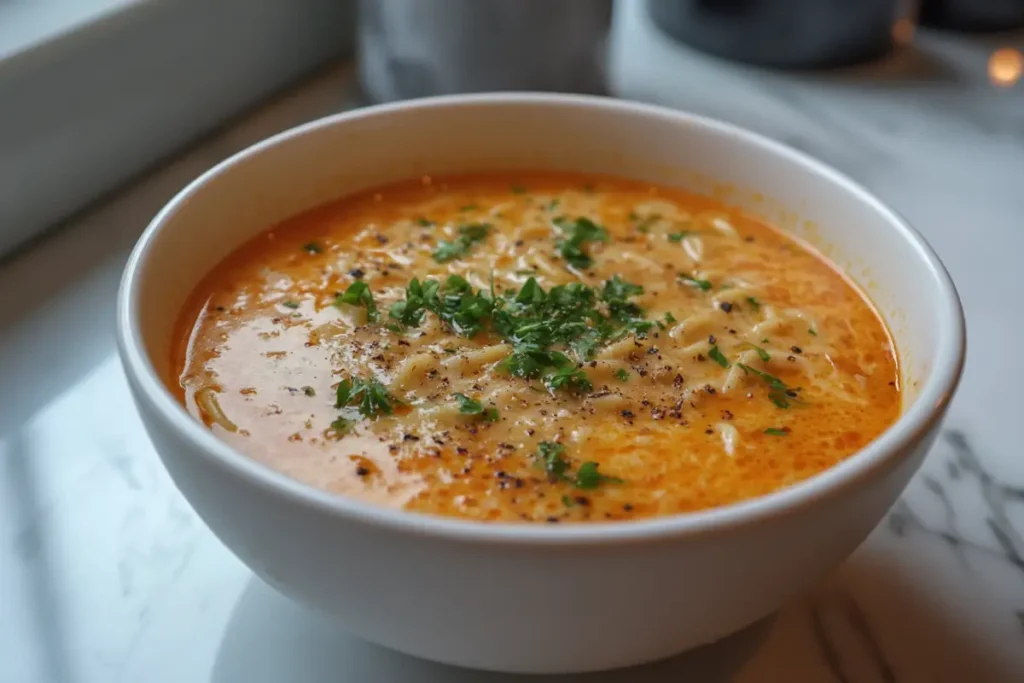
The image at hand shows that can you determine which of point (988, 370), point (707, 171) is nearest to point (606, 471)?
point (707, 171)

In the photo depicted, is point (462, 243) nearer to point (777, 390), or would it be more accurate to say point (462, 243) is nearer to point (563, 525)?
point (777, 390)

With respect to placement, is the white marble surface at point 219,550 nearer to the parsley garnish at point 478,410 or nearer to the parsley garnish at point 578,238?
the parsley garnish at point 478,410

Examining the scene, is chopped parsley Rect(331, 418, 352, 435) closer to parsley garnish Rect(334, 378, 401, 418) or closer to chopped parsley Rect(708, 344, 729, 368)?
parsley garnish Rect(334, 378, 401, 418)

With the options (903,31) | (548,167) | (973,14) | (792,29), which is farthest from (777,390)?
(973,14)

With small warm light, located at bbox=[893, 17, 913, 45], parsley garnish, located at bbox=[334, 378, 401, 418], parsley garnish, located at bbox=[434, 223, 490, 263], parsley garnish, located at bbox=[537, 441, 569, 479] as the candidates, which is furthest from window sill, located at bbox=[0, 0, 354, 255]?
small warm light, located at bbox=[893, 17, 913, 45]

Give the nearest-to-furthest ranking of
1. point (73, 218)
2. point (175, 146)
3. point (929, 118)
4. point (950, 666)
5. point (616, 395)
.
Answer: point (950, 666) → point (616, 395) → point (73, 218) → point (175, 146) → point (929, 118)

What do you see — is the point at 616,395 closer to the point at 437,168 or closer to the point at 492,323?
the point at 492,323
